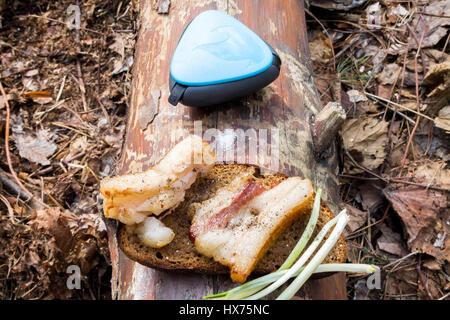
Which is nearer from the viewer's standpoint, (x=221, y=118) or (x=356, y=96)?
(x=221, y=118)

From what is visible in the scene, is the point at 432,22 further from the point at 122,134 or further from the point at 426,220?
the point at 122,134

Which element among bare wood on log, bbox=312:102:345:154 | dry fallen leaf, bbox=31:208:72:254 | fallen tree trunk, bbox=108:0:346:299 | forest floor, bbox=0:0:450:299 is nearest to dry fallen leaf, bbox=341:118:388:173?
forest floor, bbox=0:0:450:299

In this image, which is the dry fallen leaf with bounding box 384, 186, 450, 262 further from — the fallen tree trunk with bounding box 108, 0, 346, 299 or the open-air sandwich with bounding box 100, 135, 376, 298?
the open-air sandwich with bounding box 100, 135, 376, 298

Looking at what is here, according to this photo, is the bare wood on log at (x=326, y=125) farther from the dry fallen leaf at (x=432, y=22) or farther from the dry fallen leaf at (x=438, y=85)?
the dry fallen leaf at (x=432, y=22)

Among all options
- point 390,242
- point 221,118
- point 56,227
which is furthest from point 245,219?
point 390,242

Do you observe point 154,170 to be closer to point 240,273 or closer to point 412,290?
point 240,273

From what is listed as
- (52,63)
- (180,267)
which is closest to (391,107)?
(180,267)

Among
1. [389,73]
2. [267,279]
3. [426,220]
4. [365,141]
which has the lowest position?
[426,220]
